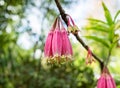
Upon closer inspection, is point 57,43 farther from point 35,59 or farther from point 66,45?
point 35,59

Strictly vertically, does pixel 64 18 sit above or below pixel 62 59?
above

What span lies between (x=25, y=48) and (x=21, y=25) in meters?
0.44

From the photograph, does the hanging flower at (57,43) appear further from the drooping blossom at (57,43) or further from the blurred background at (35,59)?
the blurred background at (35,59)

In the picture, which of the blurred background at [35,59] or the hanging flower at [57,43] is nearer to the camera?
the hanging flower at [57,43]

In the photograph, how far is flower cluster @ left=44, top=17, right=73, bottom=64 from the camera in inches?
49.6

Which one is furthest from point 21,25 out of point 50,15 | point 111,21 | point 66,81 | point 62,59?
point 62,59

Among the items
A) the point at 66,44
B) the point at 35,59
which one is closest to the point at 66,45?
the point at 66,44

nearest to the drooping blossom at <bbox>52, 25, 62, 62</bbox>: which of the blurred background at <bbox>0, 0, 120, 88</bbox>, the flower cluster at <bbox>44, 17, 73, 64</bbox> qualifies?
the flower cluster at <bbox>44, 17, 73, 64</bbox>

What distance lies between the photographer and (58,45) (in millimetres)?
1268

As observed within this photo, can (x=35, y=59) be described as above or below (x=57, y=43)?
below

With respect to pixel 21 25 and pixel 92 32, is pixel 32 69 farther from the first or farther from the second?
pixel 92 32

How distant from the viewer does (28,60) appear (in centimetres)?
260

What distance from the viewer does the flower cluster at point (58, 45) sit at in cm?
126

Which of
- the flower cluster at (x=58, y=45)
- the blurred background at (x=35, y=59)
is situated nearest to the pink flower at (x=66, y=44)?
the flower cluster at (x=58, y=45)
